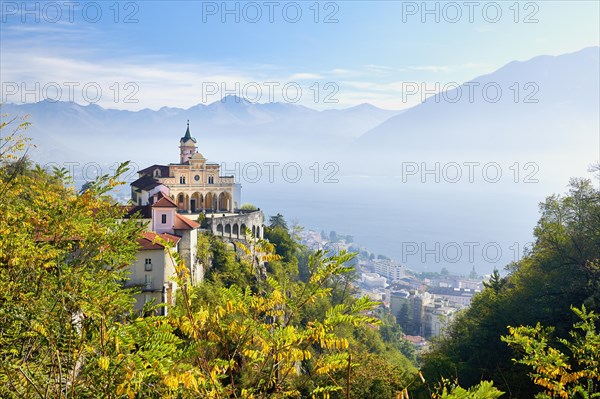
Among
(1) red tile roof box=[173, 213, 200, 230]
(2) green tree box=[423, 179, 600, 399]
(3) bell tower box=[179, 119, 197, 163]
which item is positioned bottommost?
(2) green tree box=[423, 179, 600, 399]

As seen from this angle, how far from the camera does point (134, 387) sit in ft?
→ 14.2

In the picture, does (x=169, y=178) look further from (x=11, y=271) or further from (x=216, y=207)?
(x=11, y=271)

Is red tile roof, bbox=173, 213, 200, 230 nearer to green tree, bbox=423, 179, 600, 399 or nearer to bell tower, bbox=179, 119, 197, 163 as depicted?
green tree, bbox=423, 179, 600, 399

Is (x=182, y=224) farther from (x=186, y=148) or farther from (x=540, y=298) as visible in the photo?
(x=186, y=148)

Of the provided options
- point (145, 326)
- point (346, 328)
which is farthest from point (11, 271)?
point (346, 328)

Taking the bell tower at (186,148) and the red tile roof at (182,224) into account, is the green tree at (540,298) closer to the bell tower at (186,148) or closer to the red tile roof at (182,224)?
the red tile roof at (182,224)

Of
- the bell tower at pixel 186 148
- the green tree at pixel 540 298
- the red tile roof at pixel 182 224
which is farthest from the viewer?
the bell tower at pixel 186 148

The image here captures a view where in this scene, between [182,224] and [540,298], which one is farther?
[182,224]

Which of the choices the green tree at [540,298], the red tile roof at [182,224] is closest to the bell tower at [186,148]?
the red tile roof at [182,224]

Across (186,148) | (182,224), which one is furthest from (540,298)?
(186,148)

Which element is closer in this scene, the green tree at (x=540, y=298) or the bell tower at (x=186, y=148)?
the green tree at (x=540, y=298)

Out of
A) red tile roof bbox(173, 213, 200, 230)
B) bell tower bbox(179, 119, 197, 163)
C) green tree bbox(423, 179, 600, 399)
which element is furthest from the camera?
bell tower bbox(179, 119, 197, 163)

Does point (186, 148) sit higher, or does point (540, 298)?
point (186, 148)

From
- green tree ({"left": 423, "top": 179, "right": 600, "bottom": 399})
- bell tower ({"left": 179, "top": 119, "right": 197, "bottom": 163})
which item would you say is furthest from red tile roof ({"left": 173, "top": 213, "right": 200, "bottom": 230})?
bell tower ({"left": 179, "top": 119, "right": 197, "bottom": 163})
